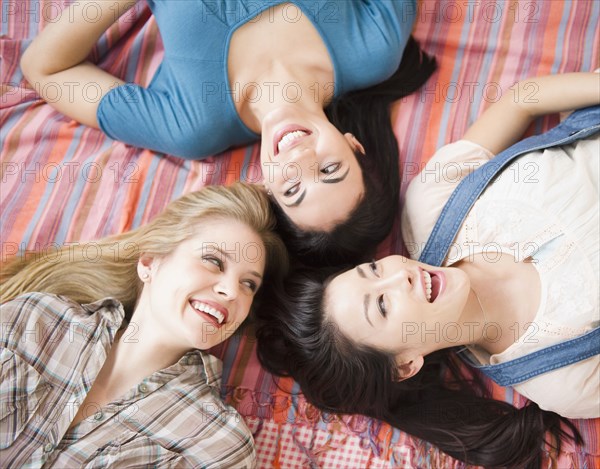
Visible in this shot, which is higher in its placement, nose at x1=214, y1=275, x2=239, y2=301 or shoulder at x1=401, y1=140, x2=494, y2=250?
shoulder at x1=401, y1=140, x2=494, y2=250

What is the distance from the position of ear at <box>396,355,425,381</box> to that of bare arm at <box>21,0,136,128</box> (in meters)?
1.38

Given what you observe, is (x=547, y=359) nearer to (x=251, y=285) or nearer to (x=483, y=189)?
(x=483, y=189)

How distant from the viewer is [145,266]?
70.8 inches

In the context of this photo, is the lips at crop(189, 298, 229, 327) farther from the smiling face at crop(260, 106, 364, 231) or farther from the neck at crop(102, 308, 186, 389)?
the smiling face at crop(260, 106, 364, 231)

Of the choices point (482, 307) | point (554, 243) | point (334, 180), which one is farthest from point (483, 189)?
point (334, 180)

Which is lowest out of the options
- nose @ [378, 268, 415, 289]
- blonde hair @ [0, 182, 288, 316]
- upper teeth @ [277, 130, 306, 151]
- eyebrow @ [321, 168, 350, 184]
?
blonde hair @ [0, 182, 288, 316]

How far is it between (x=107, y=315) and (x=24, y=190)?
65cm

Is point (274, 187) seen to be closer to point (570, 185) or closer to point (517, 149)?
point (517, 149)

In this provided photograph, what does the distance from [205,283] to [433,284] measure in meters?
0.64

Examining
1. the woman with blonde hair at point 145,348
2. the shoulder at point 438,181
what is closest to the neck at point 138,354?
the woman with blonde hair at point 145,348

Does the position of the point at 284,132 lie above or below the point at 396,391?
above

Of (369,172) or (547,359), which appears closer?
(547,359)

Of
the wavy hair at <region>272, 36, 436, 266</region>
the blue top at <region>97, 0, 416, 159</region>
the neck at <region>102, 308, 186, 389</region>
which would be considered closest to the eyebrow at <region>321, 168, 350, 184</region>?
the wavy hair at <region>272, 36, 436, 266</region>

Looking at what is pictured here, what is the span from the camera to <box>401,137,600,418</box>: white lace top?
168 centimetres
